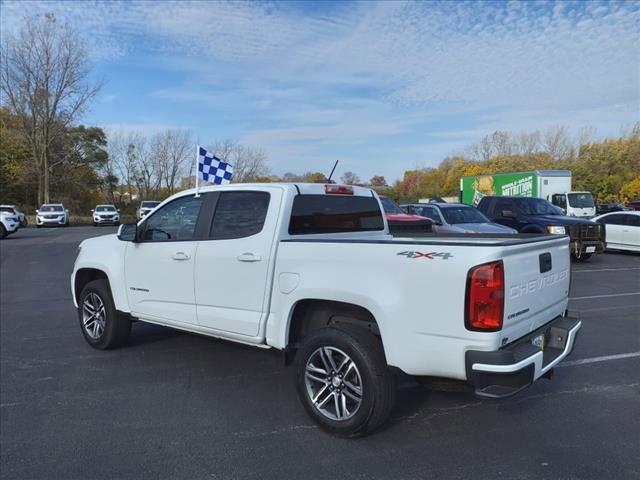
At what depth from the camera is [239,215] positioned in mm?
4582

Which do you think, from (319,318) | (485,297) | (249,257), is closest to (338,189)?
(249,257)

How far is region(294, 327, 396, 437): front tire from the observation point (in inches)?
140

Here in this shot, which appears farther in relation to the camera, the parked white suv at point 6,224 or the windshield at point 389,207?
the parked white suv at point 6,224

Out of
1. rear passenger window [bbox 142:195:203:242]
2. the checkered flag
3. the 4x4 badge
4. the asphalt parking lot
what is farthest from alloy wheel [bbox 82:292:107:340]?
the checkered flag

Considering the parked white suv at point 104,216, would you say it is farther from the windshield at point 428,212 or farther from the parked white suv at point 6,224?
the windshield at point 428,212

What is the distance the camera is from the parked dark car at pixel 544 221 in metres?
13.8

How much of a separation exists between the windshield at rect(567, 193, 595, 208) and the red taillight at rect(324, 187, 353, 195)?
26742 mm

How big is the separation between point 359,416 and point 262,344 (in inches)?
42.0

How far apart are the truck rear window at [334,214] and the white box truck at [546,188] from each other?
76.6ft

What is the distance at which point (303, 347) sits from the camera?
391cm

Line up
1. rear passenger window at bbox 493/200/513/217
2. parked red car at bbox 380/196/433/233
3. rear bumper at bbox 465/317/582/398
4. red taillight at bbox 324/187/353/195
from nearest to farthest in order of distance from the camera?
rear bumper at bbox 465/317/582/398 < red taillight at bbox 324/187/353/195 < parked red car at bbox 380/196/433/233 < rear passenger window at bbox 493/200/513/217

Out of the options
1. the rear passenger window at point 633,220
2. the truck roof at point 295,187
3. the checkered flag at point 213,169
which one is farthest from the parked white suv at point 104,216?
the truck roof at point 295,187

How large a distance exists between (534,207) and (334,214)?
12451 mm

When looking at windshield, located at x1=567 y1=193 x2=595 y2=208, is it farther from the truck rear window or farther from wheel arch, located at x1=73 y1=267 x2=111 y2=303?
wheel arch, located at x1=73 y1=267 x2=111 y2=303
